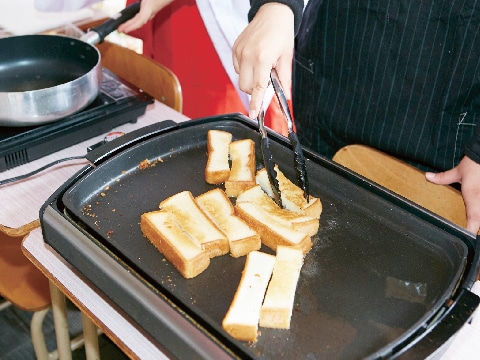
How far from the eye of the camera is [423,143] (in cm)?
155

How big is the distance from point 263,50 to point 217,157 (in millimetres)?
272

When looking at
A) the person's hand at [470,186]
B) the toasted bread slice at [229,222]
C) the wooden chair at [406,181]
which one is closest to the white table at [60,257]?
the toasted bread slice at [229,222]

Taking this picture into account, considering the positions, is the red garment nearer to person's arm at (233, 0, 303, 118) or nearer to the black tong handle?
person's arm at (233, 0, 303, 118)

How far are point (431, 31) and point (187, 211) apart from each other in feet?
2.62

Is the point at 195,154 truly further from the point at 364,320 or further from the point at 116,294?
the point at 364,320

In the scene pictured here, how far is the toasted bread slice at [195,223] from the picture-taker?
1074mm

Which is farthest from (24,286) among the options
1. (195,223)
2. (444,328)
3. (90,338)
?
(444,328)

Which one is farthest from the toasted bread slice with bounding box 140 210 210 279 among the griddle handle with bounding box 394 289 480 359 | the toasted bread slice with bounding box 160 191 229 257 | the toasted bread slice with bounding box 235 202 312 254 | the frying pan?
the frying pan

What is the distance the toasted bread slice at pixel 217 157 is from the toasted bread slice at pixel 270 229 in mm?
118

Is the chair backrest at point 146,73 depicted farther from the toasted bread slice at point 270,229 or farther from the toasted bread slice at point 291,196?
the toasted bread slice at point 270,229

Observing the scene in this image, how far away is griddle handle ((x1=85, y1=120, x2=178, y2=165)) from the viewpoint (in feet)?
4.09

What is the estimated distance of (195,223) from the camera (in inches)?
44.6

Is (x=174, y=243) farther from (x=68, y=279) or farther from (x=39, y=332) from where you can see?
(x=39, y=332)

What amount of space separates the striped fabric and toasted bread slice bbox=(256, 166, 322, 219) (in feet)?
1.54
